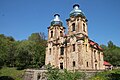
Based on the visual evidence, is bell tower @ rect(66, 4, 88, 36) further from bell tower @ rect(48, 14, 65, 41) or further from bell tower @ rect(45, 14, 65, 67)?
bell tower @ rect(48, 14, 65, 41)

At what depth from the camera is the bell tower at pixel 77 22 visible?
1453 inches

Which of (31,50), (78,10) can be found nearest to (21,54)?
(31,50)

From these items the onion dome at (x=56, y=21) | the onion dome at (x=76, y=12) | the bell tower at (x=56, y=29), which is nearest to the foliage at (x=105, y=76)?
the onion dome at (x=76, y=12)

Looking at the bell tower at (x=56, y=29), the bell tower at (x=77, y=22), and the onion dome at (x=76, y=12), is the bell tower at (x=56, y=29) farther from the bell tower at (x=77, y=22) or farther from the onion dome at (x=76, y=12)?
the onion dome at (x=76, y=12)

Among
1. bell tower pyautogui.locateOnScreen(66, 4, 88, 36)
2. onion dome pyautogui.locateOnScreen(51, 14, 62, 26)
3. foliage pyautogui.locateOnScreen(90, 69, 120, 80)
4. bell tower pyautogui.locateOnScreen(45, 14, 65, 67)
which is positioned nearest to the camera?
foliage pyautogui.locateOnScreen(90, 69, 120, 80)

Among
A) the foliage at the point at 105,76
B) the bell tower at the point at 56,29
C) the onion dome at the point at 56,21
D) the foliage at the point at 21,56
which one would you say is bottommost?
the foliage at the point at 105,76

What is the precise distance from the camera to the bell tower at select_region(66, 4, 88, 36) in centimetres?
3691

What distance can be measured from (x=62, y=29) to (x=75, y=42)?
Result: 839cm

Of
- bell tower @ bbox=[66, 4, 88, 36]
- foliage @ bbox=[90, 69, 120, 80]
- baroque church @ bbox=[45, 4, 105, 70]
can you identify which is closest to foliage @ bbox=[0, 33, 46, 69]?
baroque church @ bbox=[45, 4, 105, 70]

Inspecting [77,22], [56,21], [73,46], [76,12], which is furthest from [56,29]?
[73,46]

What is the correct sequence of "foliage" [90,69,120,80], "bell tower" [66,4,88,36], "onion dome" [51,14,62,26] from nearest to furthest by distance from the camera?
1. "foliage" [90,69,120,80]
2. "bell tower" [66,4,88,36]
3. "onion dome" [51,14,62,26]

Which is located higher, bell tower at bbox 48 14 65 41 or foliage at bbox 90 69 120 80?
bell tower at bbox 48 14 65 41

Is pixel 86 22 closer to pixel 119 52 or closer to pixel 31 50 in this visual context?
pixel 31 50

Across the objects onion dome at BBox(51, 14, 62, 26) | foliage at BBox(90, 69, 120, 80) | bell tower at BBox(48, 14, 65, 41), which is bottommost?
foliage at BBox(90, 69, 120, 80)
